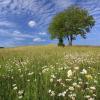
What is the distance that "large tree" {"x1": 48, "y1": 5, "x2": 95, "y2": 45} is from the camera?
78.4 metres

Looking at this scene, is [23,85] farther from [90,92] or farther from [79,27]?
[79,27]

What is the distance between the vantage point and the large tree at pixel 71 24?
78438mm

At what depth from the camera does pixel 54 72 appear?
9406 mm

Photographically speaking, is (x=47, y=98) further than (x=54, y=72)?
No

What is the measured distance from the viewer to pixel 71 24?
78.9 m

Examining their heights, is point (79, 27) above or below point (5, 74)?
above

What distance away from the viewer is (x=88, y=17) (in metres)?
81.6

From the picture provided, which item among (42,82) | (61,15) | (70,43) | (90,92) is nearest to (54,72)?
(42,82)

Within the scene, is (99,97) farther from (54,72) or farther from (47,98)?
(54,72)

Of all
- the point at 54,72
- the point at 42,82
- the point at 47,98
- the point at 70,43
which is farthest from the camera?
the point at 70,43

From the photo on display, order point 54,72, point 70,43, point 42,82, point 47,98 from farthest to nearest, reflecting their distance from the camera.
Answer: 1. point 70,43
2. point 54,72
3. point 42,82
4. point 47,98

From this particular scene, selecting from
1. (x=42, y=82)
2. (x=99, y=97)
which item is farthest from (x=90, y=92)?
(x=42, y=82)

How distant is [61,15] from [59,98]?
7750cm

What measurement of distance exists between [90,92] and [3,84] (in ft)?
8.61
